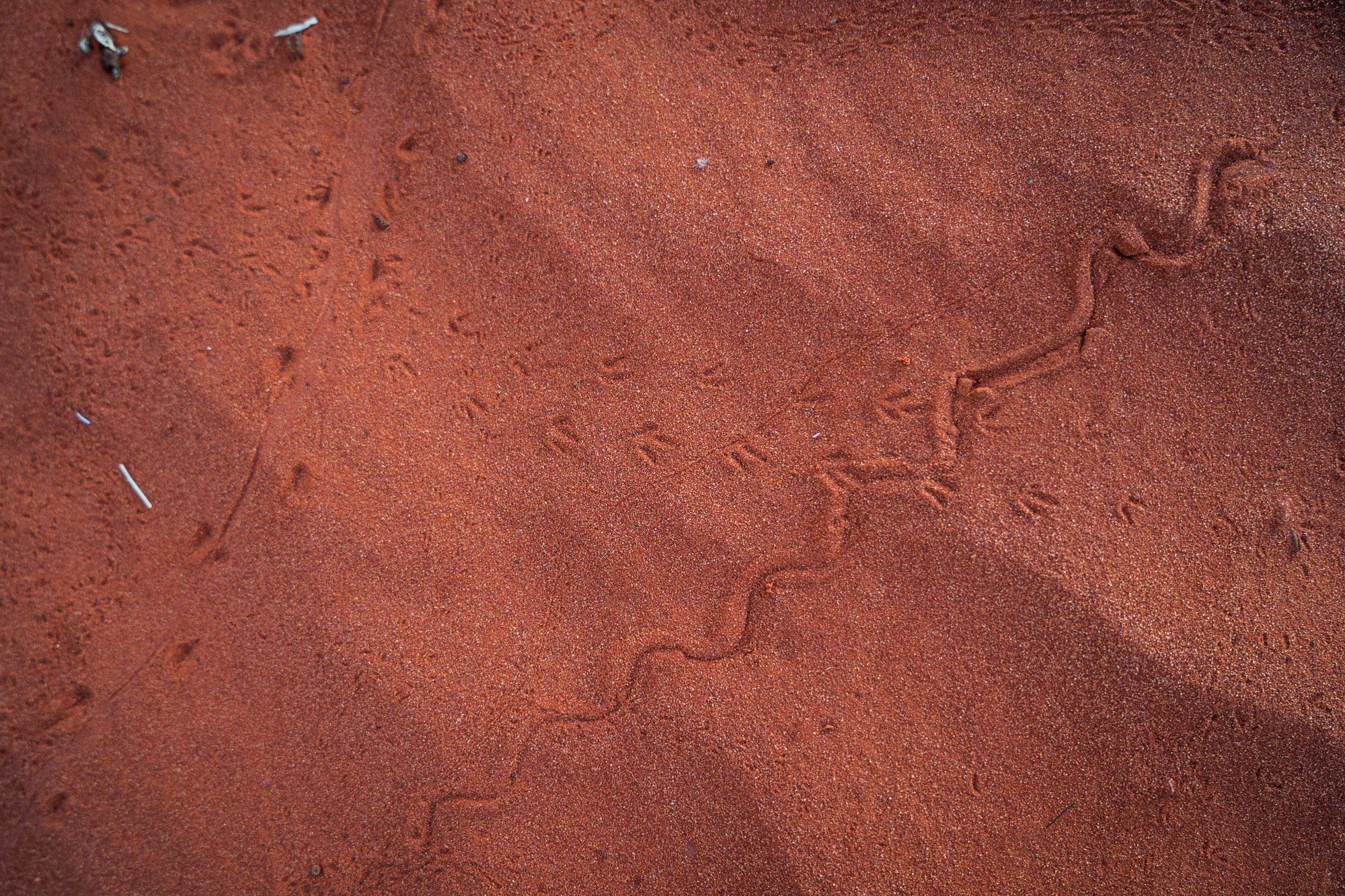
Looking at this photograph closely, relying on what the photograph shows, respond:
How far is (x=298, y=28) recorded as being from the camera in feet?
7.06

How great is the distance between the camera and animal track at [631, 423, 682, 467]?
2129 millimetres

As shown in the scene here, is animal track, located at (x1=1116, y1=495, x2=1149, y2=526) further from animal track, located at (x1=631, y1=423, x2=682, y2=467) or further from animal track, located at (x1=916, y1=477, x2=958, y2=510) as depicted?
animal track, located at (x1=631, y1=423, x2=682, y2=467)

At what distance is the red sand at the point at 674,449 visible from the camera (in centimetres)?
204

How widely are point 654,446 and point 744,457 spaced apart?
0.31m

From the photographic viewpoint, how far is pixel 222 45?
213 centimetres

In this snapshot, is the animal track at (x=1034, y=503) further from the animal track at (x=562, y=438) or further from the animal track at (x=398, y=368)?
the animal track at (x=398, y=368)

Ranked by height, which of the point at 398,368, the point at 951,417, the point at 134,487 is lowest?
the point at 134,487

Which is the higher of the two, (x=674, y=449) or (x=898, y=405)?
(x=898, y=405)

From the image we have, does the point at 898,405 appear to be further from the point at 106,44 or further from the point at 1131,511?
the point at 106,44

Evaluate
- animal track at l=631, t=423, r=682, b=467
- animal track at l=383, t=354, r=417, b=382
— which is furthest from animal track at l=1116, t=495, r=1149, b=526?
animal track at l=383, t=354, r=417, b=382

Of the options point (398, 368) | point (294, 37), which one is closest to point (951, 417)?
point (398, 368)

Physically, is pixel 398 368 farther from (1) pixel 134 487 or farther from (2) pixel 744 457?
(2) pixel 744 457

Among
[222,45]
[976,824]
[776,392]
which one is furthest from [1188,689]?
[222,45]

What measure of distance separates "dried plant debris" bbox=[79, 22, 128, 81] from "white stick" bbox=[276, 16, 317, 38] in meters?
0.49
